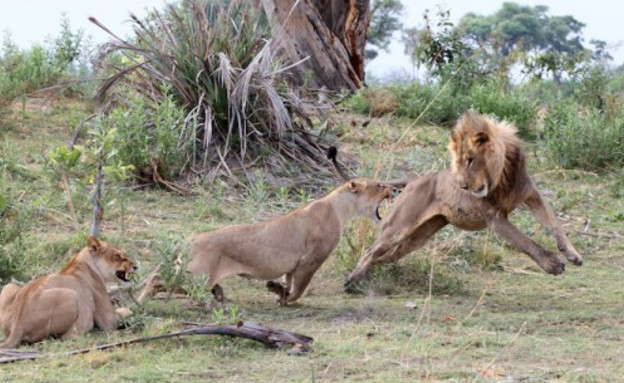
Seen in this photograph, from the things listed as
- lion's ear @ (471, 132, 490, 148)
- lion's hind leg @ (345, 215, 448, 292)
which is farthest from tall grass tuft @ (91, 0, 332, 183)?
lion's ear @ (471, 132, 490, 148)

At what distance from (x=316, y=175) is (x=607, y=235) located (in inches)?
103

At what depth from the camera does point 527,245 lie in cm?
798

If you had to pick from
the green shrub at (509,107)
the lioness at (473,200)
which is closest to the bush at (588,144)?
the green shrub at (509,107)

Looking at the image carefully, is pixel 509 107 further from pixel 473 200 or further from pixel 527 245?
pixel 527 245

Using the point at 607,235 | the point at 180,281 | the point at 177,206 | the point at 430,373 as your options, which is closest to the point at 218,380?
the point at 430,373

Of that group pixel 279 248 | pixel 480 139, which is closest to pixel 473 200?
pixel 480 139

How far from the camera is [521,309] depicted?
7824 millimetres

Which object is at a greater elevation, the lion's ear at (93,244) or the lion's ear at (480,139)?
the lion's ear at (480,139)

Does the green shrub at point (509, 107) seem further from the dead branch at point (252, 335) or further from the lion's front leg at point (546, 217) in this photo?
the dead branch at point (252, 335)

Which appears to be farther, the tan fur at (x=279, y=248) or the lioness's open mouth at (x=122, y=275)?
the tan fur at (x=279, y=248)

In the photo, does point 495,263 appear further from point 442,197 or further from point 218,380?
point 218,380

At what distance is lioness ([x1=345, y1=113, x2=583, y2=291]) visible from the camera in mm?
7988

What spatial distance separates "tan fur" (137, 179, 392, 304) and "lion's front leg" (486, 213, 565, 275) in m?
0.93

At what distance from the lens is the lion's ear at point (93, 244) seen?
6730 millimetres
